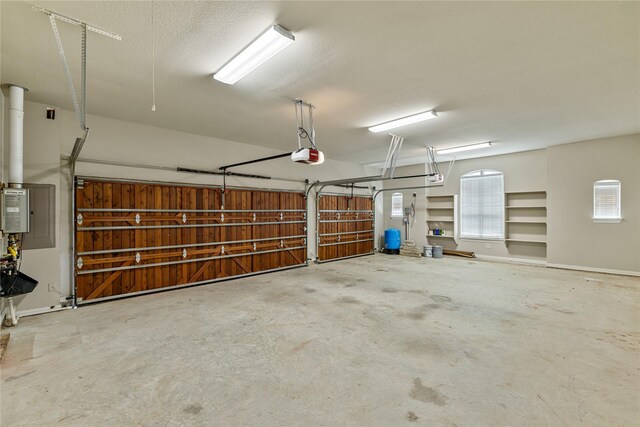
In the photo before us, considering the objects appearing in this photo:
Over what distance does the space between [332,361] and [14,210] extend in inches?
159

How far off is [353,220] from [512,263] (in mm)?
4466

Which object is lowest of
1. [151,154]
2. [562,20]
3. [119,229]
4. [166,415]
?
[166,415]

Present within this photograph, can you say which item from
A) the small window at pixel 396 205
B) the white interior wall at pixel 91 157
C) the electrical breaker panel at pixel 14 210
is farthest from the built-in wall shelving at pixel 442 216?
the electrical breaker panel at pixel 14 210

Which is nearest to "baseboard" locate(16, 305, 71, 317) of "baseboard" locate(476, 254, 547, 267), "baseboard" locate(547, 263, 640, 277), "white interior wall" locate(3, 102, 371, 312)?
"white interior wall" locate(3, 102, 371, 312)

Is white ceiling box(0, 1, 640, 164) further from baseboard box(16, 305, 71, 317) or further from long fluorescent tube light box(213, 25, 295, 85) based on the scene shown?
baseboard box(16, 305, 71, 317)

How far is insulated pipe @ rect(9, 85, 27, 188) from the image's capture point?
11.0 ft

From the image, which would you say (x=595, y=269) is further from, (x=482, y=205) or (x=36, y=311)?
(x=36, y=311)

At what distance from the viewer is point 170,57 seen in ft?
9.03

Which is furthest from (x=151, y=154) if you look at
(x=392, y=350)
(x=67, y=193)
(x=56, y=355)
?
(x=392, y=350)

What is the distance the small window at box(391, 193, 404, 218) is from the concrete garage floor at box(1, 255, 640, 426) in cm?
547

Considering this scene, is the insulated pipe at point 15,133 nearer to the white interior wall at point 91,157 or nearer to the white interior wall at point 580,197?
the white interior wall at point 91,157

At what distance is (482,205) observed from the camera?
8141 millimetres

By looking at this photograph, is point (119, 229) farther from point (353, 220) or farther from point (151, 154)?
point (353, 220)

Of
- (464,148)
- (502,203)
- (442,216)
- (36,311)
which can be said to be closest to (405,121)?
(464,148)
